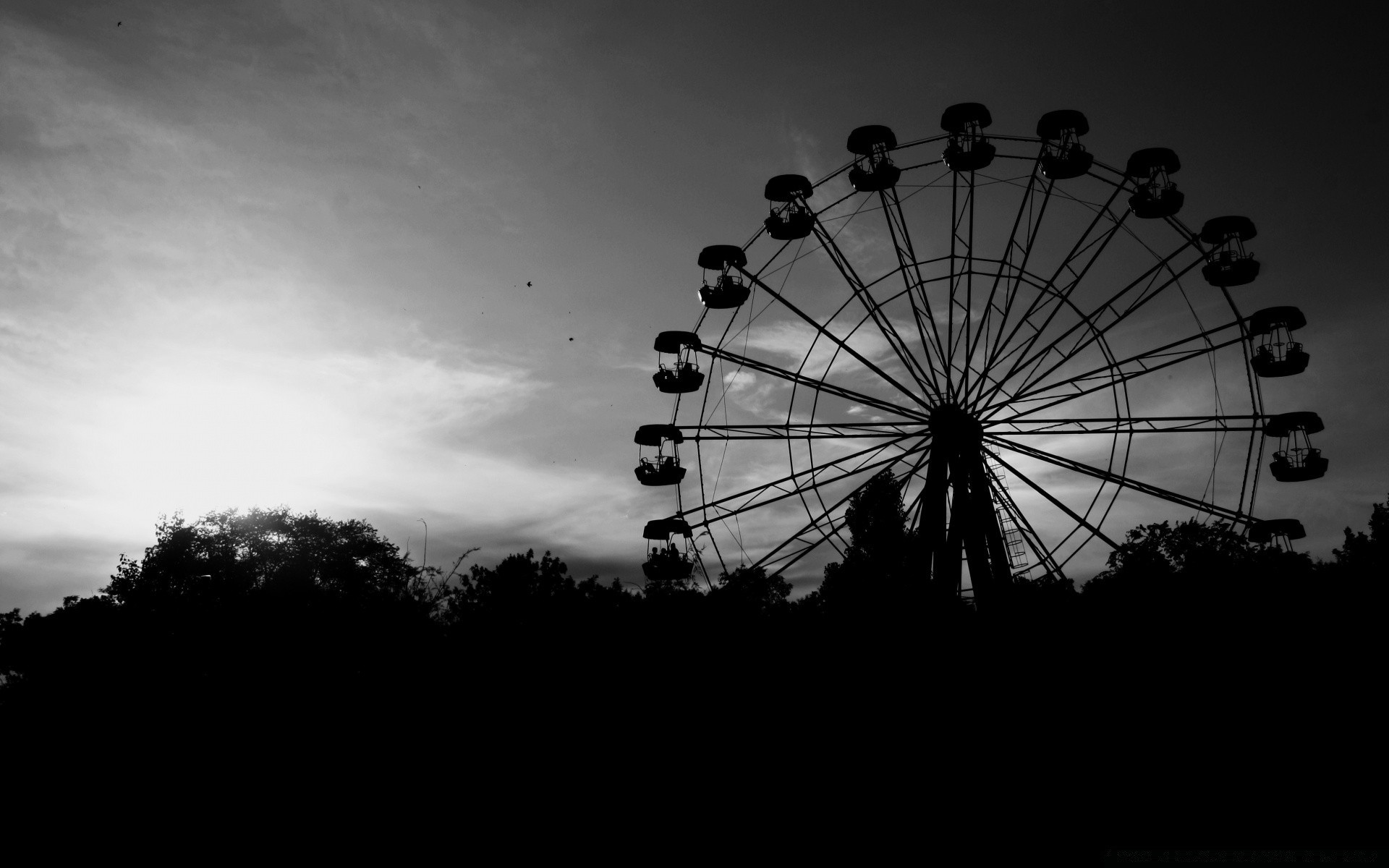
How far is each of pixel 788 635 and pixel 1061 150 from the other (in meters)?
13.9

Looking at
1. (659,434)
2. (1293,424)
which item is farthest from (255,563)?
(1293,424)

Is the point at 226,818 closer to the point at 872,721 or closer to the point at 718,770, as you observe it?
the point at 718,770

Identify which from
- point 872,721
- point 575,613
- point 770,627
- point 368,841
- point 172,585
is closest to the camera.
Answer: point 368,841

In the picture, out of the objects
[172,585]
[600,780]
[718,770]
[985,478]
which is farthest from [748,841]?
[172,585]

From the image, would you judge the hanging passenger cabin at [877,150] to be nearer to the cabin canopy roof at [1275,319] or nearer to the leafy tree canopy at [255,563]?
the cabin canopy roof at [1275,319]

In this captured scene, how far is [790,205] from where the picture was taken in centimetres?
2239

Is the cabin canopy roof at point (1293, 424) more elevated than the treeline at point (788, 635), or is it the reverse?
the cabin canopy roof at point (1293, 424)

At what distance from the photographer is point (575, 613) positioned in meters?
23.3

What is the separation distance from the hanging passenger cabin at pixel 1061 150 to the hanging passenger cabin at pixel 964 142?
130 centimetres

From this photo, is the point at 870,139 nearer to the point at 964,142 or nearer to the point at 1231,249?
the point at 964,142

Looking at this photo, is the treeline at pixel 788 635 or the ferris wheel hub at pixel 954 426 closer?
the treeline at pixel 788 635

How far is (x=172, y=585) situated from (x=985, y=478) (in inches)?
2000

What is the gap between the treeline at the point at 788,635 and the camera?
1373cm

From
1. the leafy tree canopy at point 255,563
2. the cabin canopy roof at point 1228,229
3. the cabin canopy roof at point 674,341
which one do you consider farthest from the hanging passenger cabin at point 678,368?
the leafy tree canopy at point 255,563
